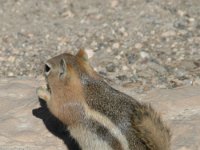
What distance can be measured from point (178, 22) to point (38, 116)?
2.99 m

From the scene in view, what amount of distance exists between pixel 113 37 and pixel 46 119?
2.40m

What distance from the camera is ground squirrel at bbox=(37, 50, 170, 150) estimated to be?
200 inches

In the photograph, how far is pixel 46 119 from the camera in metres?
6.02

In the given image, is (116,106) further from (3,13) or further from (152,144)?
(3,13)

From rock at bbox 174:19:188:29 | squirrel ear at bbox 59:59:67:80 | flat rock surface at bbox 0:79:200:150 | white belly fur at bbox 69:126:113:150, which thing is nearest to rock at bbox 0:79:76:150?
flat rock surface at bbox 0:79:200:150

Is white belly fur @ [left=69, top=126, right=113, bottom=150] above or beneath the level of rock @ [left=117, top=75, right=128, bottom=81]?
above

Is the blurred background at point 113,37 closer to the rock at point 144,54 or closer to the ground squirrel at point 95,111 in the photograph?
the rock at point 144,54

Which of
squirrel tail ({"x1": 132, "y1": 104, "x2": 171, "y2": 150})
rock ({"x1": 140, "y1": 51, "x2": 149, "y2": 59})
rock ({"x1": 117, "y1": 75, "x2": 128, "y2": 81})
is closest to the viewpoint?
squirrel tail ({"x1": 132, "y1": 104, "x2": 171, "y2": 150})

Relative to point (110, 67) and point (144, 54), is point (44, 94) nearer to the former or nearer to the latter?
point (110, 67)

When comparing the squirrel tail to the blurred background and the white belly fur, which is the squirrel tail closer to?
the white belly fur

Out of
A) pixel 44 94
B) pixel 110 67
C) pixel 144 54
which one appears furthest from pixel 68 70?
pixel 144 54

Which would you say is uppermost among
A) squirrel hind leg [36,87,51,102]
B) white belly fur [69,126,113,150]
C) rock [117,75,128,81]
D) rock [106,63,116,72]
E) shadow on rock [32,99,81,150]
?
squirrel hind leg [36,87,51,102]

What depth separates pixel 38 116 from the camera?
6055 millimetres

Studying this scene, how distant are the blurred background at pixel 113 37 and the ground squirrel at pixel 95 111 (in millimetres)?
1153
